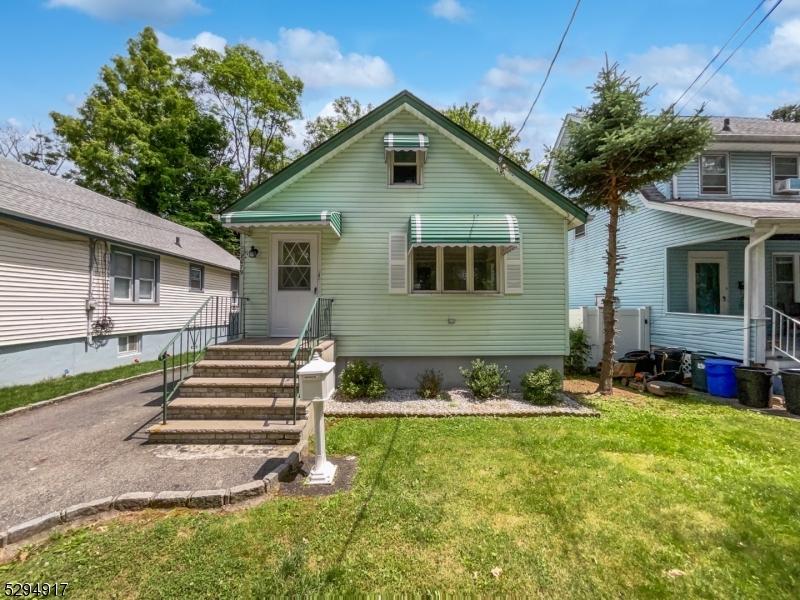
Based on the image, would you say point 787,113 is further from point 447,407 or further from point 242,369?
point 242,369

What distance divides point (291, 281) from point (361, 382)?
9.74 ft

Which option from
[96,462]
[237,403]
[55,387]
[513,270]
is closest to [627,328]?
[513,270]

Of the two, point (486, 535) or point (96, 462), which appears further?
point (96, 462)

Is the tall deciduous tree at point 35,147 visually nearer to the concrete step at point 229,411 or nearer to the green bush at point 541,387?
the concrete step at point 229,411

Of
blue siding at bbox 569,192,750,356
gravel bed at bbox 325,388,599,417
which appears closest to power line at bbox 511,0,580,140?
blue siding at bbox 569,192,750,356

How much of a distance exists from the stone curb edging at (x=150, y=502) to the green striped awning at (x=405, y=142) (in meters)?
6.98

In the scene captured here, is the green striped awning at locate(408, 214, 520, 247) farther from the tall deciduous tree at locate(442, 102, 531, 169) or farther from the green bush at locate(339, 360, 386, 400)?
the tall deciduous tree at locate(442, 102, 531, 169)

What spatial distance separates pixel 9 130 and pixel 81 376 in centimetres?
2954

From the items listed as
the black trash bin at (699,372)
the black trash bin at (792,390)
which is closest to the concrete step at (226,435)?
the black trash bin at (792,390)

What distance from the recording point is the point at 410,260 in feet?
26.4

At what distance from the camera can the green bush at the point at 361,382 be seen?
7383 mm

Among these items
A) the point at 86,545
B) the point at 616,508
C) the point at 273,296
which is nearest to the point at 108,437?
the point at 86,545

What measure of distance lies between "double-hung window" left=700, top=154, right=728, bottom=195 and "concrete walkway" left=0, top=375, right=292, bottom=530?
1455 cm

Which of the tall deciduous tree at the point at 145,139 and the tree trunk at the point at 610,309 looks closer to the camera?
the tree trunk at the point at 610,309
